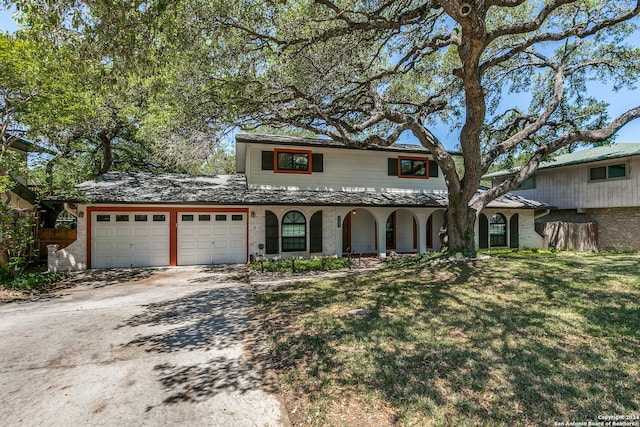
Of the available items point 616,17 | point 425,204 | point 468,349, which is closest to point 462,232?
point 425,204

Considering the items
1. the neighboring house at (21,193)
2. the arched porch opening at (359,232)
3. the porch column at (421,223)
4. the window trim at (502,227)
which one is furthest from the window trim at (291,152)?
the window trim at (502,227)

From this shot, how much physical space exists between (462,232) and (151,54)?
11.1m

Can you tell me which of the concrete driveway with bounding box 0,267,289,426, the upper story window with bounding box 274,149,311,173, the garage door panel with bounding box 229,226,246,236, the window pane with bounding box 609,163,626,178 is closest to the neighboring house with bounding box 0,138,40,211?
the concrete driveway with bounding box 0,267,289,426

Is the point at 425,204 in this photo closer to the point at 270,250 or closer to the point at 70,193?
the point at 270,250

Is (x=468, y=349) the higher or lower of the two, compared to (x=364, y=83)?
lower

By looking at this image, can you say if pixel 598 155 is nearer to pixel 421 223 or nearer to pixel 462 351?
pixel 421 223

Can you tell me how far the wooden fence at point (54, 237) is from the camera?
1428 centimetres

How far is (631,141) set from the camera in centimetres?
1833

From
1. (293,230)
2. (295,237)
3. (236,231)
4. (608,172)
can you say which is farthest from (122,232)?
(608,172)

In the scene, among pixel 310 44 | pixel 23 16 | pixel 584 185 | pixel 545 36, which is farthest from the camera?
pixel 584 185

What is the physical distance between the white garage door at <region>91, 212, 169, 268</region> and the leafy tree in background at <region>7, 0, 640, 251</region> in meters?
5.73

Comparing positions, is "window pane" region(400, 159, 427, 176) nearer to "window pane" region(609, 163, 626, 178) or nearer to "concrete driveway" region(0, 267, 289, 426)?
"window pane" region(609, 163, 626, 178)

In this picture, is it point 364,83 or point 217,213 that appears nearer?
point 364,83

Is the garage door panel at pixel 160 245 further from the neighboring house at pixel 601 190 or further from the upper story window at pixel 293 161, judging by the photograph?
the neighboring house at pixel 601 190
